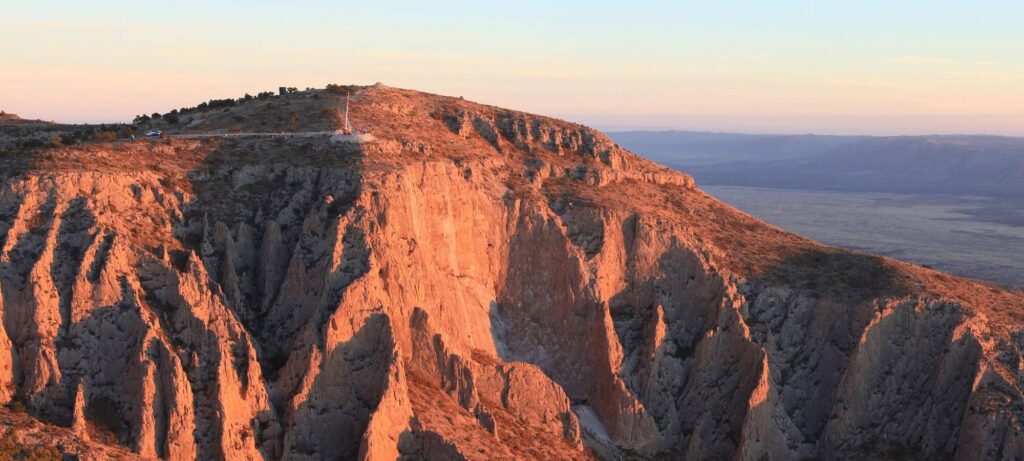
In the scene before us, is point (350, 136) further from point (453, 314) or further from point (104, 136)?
point (104, 136)

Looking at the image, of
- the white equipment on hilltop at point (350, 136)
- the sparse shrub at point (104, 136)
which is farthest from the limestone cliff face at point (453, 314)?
the sparse shrub at point (104, 136)

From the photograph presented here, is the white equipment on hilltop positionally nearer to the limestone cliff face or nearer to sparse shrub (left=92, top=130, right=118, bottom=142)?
the limestone cliff face

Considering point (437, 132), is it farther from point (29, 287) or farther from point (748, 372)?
point (29, 287)

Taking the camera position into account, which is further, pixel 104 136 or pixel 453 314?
pixel 104 136

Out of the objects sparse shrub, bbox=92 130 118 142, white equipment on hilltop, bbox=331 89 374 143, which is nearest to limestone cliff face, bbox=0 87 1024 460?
white equipment on hilltop, bbox=331 89 374 143

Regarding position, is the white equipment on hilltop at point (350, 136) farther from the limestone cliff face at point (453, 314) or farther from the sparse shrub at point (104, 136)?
the sparse shrub at point (104, 136)

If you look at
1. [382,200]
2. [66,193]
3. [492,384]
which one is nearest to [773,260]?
[492,384]

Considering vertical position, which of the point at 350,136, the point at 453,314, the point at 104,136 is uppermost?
the point at 350,136

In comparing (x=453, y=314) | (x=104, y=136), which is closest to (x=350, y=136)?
(x=453, y=314)

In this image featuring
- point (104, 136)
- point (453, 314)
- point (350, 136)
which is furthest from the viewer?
point (350, 136)

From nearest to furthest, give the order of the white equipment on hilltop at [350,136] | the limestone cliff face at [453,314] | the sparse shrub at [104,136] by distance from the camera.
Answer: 1. the limestone cliff face at [453,314]
2. the sparse shrub at [104,136]
3. the white equipment on hilltop at [350,136]
